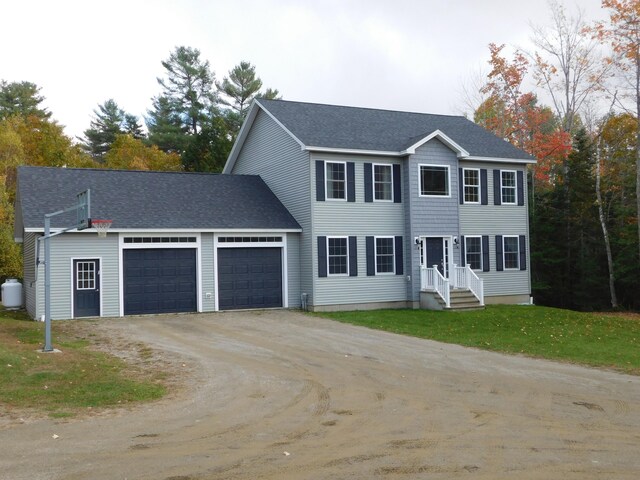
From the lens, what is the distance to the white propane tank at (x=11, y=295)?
76.8ft

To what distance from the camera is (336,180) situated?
73.8 ft

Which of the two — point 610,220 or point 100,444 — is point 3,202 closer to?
point 100,444

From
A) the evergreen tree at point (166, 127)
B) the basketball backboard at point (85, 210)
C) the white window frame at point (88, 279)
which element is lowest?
the white window frame at point (88, 279)

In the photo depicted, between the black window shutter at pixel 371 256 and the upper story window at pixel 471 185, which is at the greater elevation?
the upper story window at pixel 471 185

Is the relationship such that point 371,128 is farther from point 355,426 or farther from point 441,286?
point 355,426

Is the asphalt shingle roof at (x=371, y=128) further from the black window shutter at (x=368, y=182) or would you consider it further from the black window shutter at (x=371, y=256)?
the black window shutter at (x=371, y=256)

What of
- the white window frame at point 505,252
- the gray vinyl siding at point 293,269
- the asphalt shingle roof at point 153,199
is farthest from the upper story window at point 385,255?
the white window frame at point 505,252

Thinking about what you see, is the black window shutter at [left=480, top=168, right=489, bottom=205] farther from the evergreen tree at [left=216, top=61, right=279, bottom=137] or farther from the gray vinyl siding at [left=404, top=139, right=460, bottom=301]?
the evergreen tree at [left=216, top=61, right=279, bottom=137]

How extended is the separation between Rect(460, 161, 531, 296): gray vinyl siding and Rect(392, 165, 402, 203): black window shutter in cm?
288

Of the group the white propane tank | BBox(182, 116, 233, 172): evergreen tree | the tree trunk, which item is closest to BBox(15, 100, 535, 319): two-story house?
the white propane tank

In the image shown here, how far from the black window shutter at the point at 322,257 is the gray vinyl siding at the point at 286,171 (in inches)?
12.4

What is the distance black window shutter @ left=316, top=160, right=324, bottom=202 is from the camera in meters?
22.1

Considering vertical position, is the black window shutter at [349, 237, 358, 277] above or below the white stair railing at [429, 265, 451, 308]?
above

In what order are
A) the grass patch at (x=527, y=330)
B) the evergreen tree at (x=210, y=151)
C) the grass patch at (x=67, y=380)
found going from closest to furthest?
the grass patch at (x=67, y=380) < the grass patch at (x=527, y=330) < the evergreen tree at (x=210, y=151)
